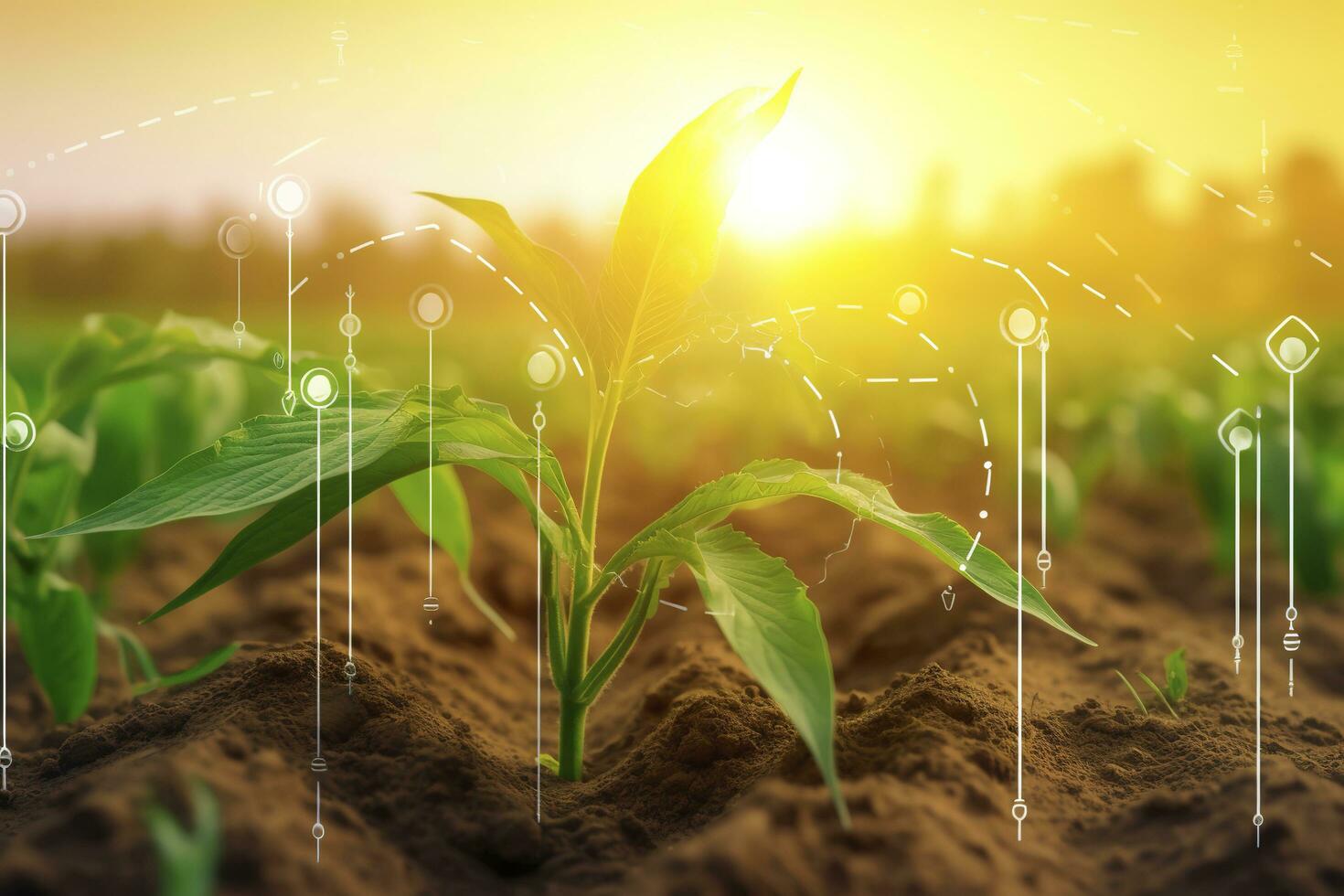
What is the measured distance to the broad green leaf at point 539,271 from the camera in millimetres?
948

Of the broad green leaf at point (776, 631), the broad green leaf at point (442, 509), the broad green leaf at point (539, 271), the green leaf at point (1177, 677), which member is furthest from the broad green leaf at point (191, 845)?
the green leaf at point (1177, 677)

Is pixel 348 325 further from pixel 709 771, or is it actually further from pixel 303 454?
pixel 709 771

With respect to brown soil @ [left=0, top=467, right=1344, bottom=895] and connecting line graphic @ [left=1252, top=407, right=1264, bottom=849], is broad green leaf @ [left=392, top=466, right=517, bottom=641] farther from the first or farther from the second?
connecting line graphic @ [left=1252, top=407, right=1264, bottom=849]

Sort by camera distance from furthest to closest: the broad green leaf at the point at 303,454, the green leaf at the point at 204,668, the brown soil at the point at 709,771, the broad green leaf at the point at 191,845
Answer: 1. the green leaf at the point at 204,668
2. the broad green leaf at the point at 303,454
3. the brown soil at the point at 709,771
4. the broad green leaf at the point at 191,845

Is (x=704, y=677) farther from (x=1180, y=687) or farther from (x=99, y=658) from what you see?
(x=99, y=658)

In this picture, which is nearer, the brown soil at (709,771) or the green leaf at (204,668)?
the brown soil at (709,771)

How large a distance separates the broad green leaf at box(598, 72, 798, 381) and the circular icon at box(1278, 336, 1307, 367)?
0.74 m

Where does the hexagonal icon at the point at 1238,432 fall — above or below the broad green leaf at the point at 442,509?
above

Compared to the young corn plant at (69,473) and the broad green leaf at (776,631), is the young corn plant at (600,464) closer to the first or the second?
the broad green leaf at (776,631)

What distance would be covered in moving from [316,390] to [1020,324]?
734mm

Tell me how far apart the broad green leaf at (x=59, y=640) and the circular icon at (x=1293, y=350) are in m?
→ 1.53

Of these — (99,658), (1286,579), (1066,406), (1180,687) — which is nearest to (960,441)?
(1066,406)

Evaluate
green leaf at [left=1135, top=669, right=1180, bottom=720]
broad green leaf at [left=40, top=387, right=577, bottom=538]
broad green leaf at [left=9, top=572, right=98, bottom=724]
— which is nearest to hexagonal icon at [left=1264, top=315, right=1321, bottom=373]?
green leaf at [left=1135, top=669, right=1180, bottom=720]

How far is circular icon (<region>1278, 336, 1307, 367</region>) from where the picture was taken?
4.22ft
